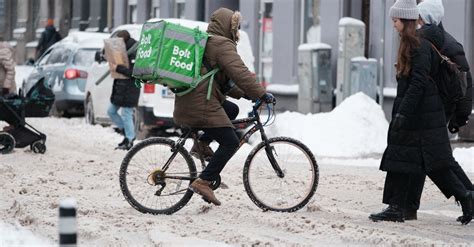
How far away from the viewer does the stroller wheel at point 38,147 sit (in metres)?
16.3

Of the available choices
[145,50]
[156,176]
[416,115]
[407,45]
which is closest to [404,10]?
[407,45]

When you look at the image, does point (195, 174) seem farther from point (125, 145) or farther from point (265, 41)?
point (265, 41)

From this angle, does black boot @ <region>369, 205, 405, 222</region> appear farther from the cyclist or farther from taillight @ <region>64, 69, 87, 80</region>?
taillight @ <region>64, 69, 87, 80</region>

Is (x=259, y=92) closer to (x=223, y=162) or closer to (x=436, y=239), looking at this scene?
(x=223, y=162)

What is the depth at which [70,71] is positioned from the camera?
24.1 meters

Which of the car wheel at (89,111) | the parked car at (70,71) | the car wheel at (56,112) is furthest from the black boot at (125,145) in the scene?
the car wheel at (56,112)

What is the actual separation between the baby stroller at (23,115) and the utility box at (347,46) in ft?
22.2

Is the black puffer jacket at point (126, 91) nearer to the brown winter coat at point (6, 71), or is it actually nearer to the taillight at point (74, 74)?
the brown winter coat at point (6, 71)

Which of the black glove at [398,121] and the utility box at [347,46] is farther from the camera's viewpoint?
the utility box at [347,46]

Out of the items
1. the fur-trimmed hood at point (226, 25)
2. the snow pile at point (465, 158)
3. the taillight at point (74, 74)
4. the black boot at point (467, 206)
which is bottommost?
the snow pile at point (465, 158)

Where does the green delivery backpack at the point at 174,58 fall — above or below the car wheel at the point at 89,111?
above

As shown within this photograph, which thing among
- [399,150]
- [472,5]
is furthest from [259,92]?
[472,5]

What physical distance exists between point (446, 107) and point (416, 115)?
35 centimetres

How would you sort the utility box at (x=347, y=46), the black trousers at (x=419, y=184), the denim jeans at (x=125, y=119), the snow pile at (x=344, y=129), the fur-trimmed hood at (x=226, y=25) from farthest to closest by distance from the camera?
the utility box at (x=347, y=46) → the snow pile at (x=344, y=129) → the denim jeans at (x=125, y=119) → the fur-trimmed hood at (x=226, y=25) → the black trousers at (x=419, y=184)
